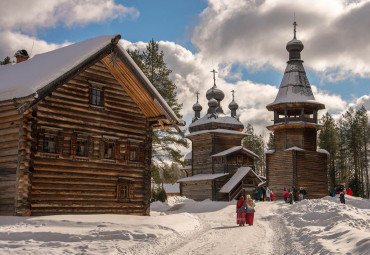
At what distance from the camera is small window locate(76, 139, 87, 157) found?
19.7 m

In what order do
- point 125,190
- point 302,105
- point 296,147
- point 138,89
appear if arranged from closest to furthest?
point 125,190, point 138,89, point 296,147, point 302,105

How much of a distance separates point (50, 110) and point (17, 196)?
12.6ft

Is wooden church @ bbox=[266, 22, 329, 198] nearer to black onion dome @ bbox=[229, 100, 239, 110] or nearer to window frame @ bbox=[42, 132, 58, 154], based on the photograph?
black onion dome @ bbox=[229, 100, 239, 110]

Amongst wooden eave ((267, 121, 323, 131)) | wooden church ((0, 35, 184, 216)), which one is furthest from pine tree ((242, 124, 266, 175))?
wooden church ((0, 35, 184, 216))

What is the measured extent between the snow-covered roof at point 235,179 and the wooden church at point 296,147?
2607mm

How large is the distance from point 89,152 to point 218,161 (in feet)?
99.4

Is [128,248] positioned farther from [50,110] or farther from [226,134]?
[226,134]

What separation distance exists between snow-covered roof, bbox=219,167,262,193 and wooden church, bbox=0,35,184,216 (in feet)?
73.7

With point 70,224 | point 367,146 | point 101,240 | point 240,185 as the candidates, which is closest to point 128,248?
point 101,240

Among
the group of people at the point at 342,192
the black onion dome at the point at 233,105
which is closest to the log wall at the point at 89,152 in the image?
the group of people at the point at 342,192

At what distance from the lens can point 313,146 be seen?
46375 millimetres

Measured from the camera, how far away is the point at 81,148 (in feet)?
65.2

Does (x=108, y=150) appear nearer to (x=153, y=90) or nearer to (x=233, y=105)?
(x=153, y=90)

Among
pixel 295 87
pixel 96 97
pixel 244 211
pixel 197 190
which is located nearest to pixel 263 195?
pixel 197 190
